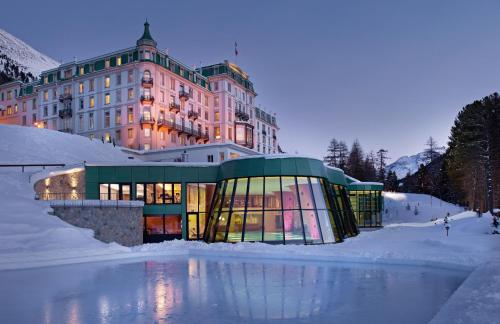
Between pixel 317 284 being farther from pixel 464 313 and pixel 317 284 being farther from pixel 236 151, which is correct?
pixel 236 151

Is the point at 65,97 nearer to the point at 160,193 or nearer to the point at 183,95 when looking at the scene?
the point at 183,95

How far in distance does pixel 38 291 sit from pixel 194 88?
58.1m

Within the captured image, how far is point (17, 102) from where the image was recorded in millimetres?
78562

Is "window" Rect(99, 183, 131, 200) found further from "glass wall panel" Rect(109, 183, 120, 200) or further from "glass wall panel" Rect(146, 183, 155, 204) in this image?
"glass wall panel" Rect(146, 183, 155, 204)

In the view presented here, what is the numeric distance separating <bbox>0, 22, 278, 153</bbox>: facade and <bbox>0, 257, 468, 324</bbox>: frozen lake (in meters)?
40.1

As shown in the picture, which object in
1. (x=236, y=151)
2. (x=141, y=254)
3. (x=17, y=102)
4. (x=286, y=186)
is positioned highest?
(x=17, y=102)

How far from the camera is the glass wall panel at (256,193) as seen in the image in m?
30.1

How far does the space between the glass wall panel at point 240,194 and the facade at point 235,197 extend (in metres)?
0.07

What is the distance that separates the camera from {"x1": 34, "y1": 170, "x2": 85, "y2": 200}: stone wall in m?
33.9

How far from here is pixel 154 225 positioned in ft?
116

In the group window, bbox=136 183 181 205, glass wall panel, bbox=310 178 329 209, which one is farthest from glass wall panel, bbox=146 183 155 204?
glass wall panel, bbox=310 178 329 209

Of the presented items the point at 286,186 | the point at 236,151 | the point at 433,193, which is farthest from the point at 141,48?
the point at 433,193

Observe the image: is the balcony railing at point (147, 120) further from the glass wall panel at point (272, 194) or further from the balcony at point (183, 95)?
the glass wall panel at point (272, 194)

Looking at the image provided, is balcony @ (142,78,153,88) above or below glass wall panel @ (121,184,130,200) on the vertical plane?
above
